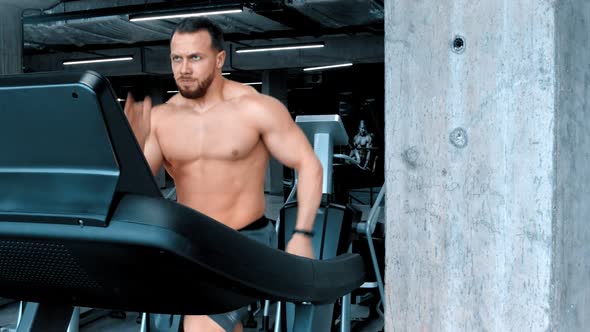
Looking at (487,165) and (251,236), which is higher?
(487,165)

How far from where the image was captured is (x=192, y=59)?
75.4 inches

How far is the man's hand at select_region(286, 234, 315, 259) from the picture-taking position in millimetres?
1692

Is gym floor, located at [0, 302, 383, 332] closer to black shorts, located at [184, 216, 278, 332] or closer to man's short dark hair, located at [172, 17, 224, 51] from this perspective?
black shorts, located at [184, 216, 278, 332]

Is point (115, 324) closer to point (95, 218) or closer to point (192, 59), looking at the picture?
point (192, 59)

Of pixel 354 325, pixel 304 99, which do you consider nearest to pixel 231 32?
pixel 304 99

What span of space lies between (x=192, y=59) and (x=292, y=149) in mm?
423

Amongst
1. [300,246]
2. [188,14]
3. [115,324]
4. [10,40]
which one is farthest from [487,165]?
[10,40]

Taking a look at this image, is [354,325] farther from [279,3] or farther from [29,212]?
[279,3]

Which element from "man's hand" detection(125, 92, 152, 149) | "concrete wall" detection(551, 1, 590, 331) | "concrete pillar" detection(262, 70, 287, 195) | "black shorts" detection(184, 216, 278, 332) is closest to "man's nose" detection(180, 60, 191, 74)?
"black shorts" detection(184, 216, 278, 332)

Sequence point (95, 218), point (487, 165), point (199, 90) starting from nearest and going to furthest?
point (95, 218) → point (487, 165) → point (199, 90)

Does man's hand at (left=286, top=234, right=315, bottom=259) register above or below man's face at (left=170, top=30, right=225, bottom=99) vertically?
below

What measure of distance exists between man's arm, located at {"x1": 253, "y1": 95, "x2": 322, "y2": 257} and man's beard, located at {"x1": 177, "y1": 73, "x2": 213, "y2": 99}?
0.60 ft

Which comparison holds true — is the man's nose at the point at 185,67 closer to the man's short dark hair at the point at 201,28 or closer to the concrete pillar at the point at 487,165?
the man's short dark hair at the point at 201,28

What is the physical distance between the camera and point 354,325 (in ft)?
14.7
